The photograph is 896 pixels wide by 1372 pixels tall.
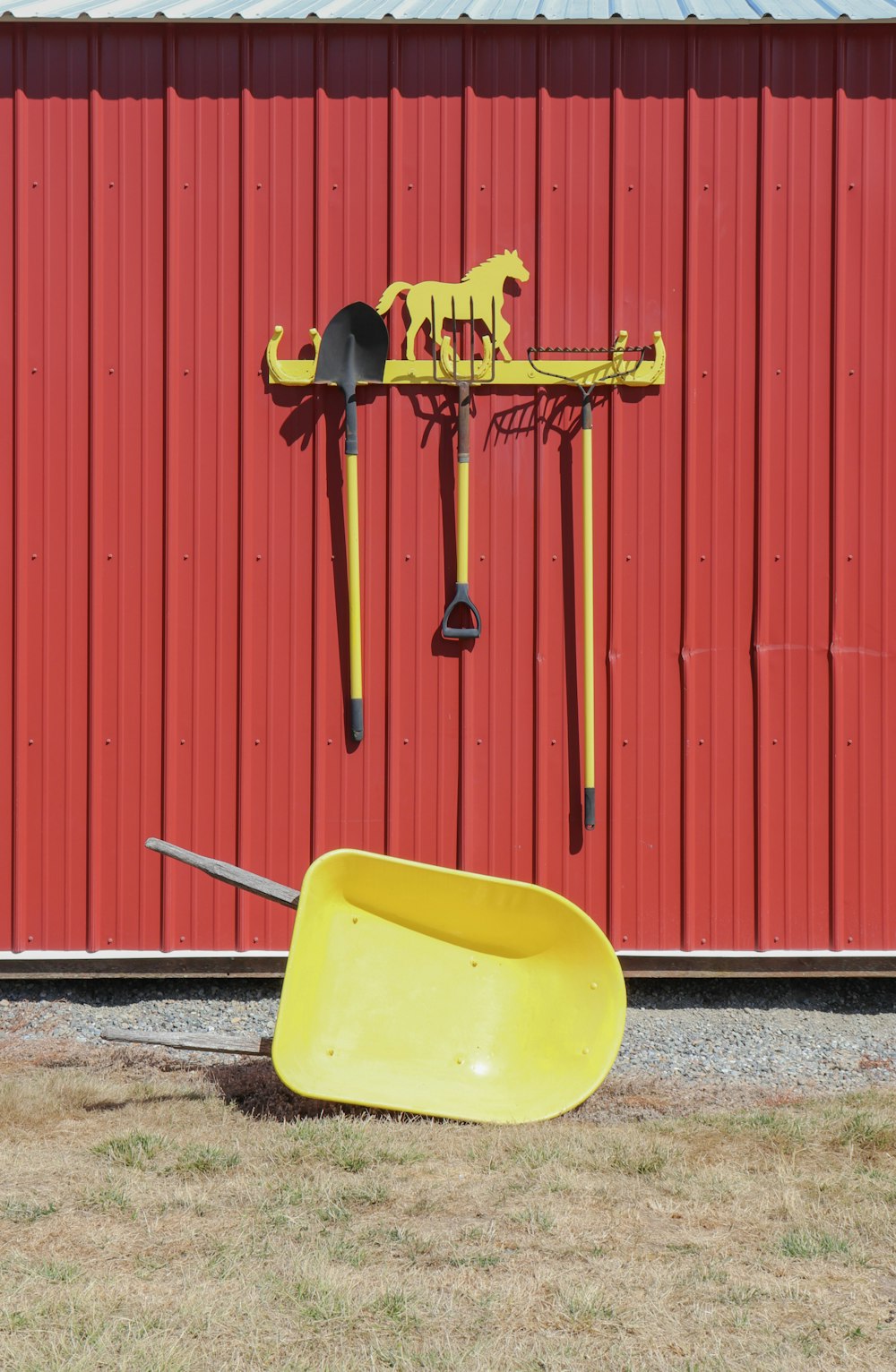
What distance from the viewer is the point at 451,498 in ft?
18.4

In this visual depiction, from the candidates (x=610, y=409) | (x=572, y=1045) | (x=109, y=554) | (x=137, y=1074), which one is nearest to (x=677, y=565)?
(x=610, y=409)

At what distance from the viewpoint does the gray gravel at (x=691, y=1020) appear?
5.12 meters

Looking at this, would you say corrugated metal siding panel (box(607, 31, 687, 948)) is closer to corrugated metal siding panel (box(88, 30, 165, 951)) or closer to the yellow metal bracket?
the yellow metal bracket

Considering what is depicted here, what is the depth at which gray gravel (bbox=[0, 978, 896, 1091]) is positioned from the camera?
512cm

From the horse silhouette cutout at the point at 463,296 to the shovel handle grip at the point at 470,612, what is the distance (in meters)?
1.12

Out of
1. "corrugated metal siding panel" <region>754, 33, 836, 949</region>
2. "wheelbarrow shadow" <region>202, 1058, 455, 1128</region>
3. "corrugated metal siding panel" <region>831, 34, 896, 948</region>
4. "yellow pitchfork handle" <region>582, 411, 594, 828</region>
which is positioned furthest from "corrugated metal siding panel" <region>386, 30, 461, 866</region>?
"corrugated metal siding panel" <region>831, 34, 896, 948</region>

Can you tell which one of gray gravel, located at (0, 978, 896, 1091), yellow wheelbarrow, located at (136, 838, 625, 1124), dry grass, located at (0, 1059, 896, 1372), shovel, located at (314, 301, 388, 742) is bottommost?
gray gravel, located at (0, 978, 896, 1091)

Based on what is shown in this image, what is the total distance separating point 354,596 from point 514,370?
1.27m

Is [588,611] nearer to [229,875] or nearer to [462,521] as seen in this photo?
[462,521]

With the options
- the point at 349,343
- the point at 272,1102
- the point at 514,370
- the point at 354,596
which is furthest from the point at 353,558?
the point at 272,1102

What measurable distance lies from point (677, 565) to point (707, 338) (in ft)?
3.47

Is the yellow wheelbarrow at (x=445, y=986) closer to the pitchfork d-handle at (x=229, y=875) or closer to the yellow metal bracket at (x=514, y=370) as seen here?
the pitchfork d-handle at (x=229, y=875)

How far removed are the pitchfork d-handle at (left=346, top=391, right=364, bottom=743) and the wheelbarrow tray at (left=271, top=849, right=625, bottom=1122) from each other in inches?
40.6

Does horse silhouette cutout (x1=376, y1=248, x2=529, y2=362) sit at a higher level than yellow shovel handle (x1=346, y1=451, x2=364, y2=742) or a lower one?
higher
